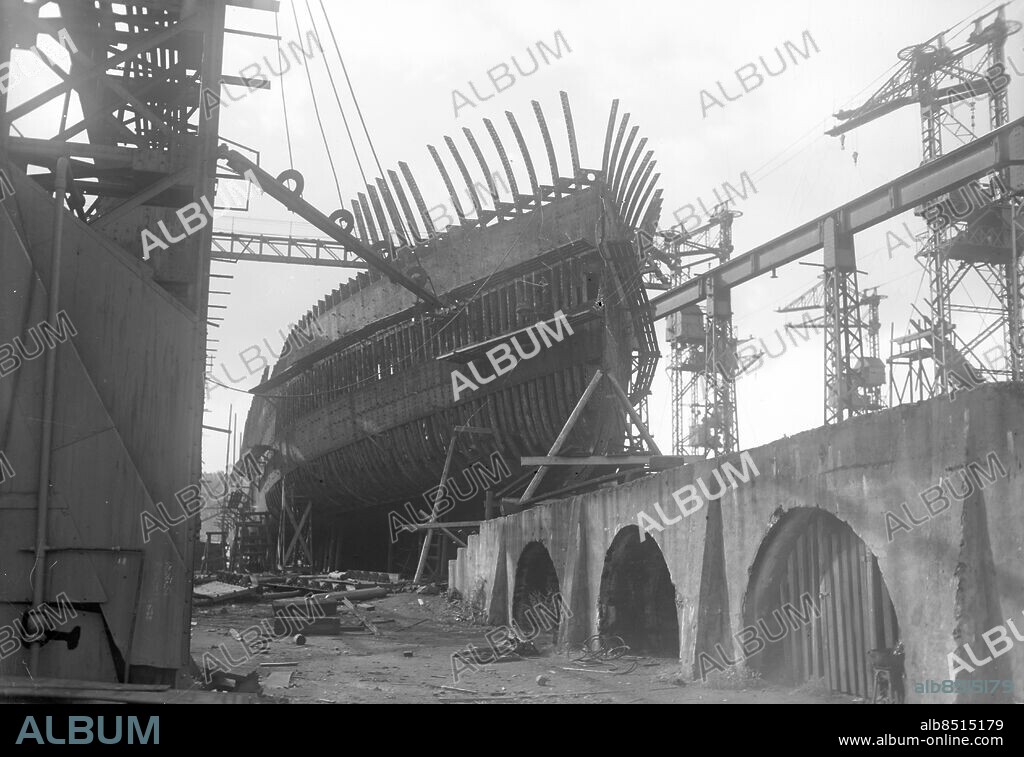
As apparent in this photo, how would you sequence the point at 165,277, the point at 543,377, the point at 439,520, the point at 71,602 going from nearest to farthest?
the point at 71,602, the point at 165,277, the point at 543,377, the point at 439,520

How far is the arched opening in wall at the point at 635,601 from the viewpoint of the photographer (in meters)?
12.4

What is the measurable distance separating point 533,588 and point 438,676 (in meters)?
5.00

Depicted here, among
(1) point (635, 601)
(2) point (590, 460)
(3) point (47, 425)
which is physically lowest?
(1) point (635, 601)

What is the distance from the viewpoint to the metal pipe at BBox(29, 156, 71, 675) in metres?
6.43

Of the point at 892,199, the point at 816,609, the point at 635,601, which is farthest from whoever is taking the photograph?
the point at 892,199

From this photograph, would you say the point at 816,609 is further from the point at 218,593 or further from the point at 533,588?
the point at 218,593

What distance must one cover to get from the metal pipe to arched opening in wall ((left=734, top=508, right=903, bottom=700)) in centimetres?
580

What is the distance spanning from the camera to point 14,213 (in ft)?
22.0

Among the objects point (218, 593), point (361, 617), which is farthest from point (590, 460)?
point (218, 593)

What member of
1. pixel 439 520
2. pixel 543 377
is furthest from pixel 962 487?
pixel 439 520

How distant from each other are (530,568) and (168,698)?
10.4 meters

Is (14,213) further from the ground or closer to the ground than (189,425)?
further from the ground

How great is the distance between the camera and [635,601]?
41.2 ft

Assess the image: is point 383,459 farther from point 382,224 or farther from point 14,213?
point 14,213
